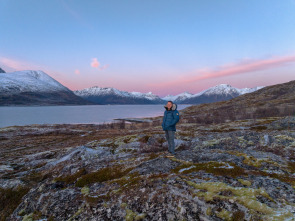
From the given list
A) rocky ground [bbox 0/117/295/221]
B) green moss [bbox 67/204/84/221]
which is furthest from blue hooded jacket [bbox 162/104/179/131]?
green moss [bbox 67/204/84/221]

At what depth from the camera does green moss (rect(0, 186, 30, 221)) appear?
9.11 metres

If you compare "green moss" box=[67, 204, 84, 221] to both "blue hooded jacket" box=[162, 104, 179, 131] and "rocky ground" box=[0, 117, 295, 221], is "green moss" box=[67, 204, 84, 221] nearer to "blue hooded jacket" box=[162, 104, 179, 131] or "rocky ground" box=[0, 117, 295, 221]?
"rocky ground" box=[0, 117, 295, 221]

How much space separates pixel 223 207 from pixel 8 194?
12974 mm

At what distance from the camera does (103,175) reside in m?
10.3

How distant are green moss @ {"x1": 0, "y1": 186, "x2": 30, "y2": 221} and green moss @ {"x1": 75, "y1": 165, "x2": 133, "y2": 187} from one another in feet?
12.9

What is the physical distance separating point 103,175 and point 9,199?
6.12 metres

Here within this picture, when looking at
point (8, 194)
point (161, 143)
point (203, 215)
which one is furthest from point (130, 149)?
point (203, 215)

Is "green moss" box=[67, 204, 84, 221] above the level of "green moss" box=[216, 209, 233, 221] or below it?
below

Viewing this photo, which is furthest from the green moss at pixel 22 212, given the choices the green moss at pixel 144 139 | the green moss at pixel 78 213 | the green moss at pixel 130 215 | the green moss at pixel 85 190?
the green moss at pixel 144 139

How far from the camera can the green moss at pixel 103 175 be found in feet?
31.8

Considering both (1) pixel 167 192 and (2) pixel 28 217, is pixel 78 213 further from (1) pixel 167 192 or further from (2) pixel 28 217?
(1) pixel 167 192

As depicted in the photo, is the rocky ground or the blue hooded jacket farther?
the blue hooded jacket

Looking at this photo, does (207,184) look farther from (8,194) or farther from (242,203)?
(8,194)

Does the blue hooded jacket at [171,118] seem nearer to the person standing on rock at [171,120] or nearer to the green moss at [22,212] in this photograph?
the person standing on rock at [171,120]
